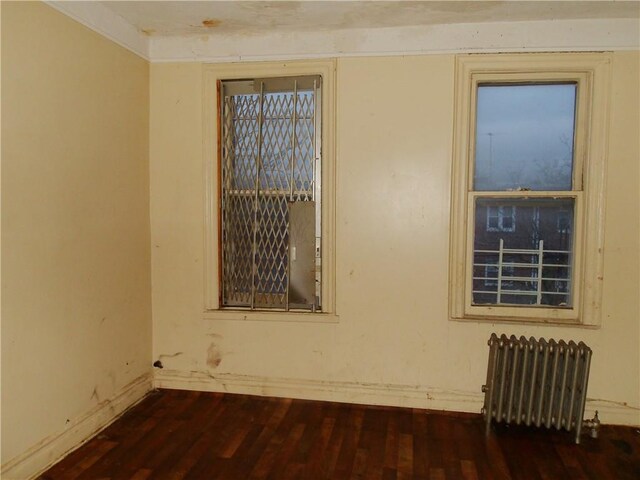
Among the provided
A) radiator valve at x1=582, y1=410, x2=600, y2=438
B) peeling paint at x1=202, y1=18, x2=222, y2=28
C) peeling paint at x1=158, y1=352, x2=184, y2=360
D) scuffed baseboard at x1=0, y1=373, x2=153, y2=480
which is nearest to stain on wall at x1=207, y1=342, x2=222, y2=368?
peeling paint at x1=158, y1=352, x2=184, y2=360

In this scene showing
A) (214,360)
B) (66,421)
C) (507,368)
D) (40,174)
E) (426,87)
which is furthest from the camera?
(214,360)

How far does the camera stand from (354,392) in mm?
2855

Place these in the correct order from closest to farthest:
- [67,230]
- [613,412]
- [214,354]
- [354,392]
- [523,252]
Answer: [67,230], [613,412], [523,252], [354,392], [214,354]

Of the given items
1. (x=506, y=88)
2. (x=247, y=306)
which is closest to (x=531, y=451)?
(x=247, y=306)

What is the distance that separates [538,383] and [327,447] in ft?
4.06

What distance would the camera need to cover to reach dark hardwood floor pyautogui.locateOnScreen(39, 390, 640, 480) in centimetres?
214

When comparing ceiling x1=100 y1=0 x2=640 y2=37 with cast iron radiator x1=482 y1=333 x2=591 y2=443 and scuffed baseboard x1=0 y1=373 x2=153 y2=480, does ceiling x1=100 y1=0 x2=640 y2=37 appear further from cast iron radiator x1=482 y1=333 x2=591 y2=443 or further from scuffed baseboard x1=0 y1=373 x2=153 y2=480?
scuffed baseboard x1=0 y1=373 x2=153 y2=480

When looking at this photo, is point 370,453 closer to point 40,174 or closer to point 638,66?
point 40,174

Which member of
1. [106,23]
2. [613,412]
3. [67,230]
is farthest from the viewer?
[613,412]

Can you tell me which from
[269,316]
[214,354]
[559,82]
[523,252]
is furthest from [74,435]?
[559,82]

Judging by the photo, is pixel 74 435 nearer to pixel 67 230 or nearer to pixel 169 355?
pixel 169 355

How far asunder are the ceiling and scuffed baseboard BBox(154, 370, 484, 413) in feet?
7.39

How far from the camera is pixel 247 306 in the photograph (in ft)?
9.85

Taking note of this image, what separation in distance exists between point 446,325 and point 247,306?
1324 mm
